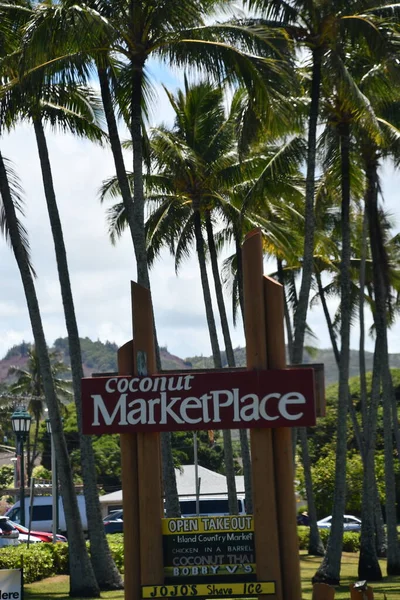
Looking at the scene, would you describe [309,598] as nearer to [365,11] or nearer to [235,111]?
[365,11]

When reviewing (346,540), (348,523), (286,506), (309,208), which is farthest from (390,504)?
(348,523)

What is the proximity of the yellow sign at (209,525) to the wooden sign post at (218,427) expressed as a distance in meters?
0.01

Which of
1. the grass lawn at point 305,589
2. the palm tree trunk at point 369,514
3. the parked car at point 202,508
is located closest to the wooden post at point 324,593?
the grass lawn at point 305,589

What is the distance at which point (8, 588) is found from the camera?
1102cm

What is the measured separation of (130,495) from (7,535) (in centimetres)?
1986

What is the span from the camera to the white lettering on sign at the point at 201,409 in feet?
38.3

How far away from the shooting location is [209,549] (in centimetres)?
1195

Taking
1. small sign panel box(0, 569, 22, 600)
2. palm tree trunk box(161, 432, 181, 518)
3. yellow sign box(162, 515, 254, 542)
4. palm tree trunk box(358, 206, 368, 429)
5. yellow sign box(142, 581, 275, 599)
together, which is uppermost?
palm tree trunk box(358, 206, 368, 429)

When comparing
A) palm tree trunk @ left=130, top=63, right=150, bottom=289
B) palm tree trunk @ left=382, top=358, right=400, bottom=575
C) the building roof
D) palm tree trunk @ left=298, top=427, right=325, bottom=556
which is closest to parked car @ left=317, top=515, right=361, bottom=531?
the building roof

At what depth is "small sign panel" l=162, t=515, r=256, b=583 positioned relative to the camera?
11930mm

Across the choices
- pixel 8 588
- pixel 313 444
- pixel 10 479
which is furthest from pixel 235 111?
pixel 10 479

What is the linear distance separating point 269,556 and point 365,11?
11793 millimetres

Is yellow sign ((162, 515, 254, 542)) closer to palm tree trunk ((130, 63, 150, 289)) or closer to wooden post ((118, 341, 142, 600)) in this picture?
wooden post ((118, 341, 142, 600))

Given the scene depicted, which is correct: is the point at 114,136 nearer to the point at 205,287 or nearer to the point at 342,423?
the point at 205,287
